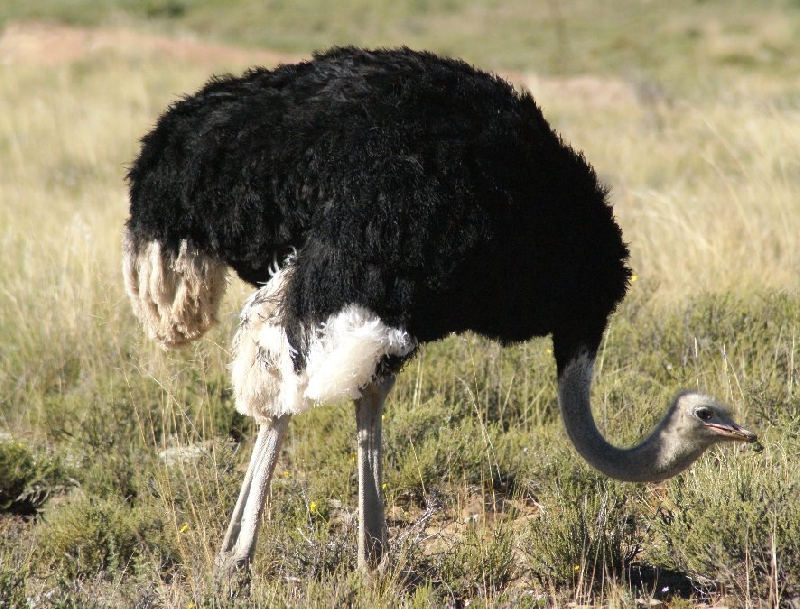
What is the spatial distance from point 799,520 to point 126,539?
2.22m

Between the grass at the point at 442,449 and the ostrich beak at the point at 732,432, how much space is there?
23cm

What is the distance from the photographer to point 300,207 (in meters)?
2.95

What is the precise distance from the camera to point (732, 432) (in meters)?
3.15

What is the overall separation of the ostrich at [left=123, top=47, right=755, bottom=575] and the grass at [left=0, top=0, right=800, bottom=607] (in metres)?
0.29

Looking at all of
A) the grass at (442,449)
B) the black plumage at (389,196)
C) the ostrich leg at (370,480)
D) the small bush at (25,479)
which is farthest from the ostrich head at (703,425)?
the small bush at (25,479)

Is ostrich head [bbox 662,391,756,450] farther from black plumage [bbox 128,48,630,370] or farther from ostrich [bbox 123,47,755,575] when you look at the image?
black plumage [bbox 128,48,630,370]

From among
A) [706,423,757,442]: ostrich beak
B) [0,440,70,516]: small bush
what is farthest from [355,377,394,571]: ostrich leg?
[0,440,70,516]: small bush

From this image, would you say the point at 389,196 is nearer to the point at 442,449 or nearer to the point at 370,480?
the point at 370,480

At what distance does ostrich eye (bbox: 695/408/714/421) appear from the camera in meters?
3.17

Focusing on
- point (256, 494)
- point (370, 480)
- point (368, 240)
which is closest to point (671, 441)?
point (370, 480)

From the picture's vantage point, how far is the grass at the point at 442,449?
3.32 metres

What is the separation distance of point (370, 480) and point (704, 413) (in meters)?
1.06

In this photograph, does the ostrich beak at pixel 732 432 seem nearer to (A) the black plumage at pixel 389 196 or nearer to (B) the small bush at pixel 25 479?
(A) the black plumage at pixel 389 196

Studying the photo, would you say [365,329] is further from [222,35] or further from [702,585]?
[222,35]
